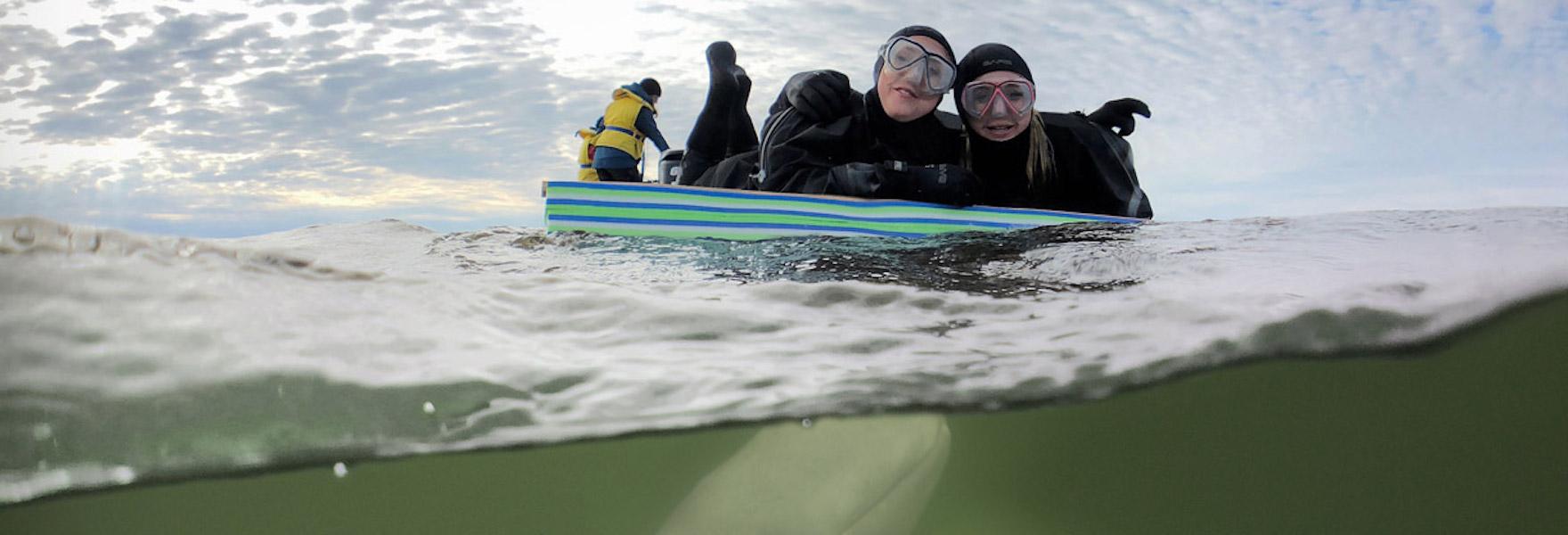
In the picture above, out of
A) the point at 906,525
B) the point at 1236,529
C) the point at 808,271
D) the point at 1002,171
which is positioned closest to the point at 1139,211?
the point at 1002,171

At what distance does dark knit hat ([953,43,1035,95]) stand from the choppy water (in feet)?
10.2

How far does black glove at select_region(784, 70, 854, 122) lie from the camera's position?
21.5ft

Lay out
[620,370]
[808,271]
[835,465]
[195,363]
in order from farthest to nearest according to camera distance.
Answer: [808,271] < [835,465] < [620,370] < [195,363]

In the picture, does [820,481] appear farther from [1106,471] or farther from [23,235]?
[23,235]

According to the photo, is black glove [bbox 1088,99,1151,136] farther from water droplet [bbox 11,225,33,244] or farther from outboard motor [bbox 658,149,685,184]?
water droplet [bbox 11,225,33,244]

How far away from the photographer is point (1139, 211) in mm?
7305

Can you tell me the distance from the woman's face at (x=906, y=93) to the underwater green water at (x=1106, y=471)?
3.69 meters

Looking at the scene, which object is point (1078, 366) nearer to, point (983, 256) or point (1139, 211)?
point (983, 256)

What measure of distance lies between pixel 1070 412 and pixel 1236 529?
0.67 metres

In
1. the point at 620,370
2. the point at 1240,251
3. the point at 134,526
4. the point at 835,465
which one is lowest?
the point at 134,526

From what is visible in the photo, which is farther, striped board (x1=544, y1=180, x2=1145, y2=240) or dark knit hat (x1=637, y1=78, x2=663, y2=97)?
dark knit hat (x1=637, y1=78, x2=663, y2=97)

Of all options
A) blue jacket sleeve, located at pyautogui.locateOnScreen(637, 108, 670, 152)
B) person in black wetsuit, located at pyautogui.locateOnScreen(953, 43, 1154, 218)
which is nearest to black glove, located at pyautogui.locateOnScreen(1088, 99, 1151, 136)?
person in black wetsuit, located at pyautogui.locateOnScreen(953, 43, 1154, 218)

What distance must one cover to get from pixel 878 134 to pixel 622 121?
14.3 feet

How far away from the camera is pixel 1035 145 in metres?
6.87
